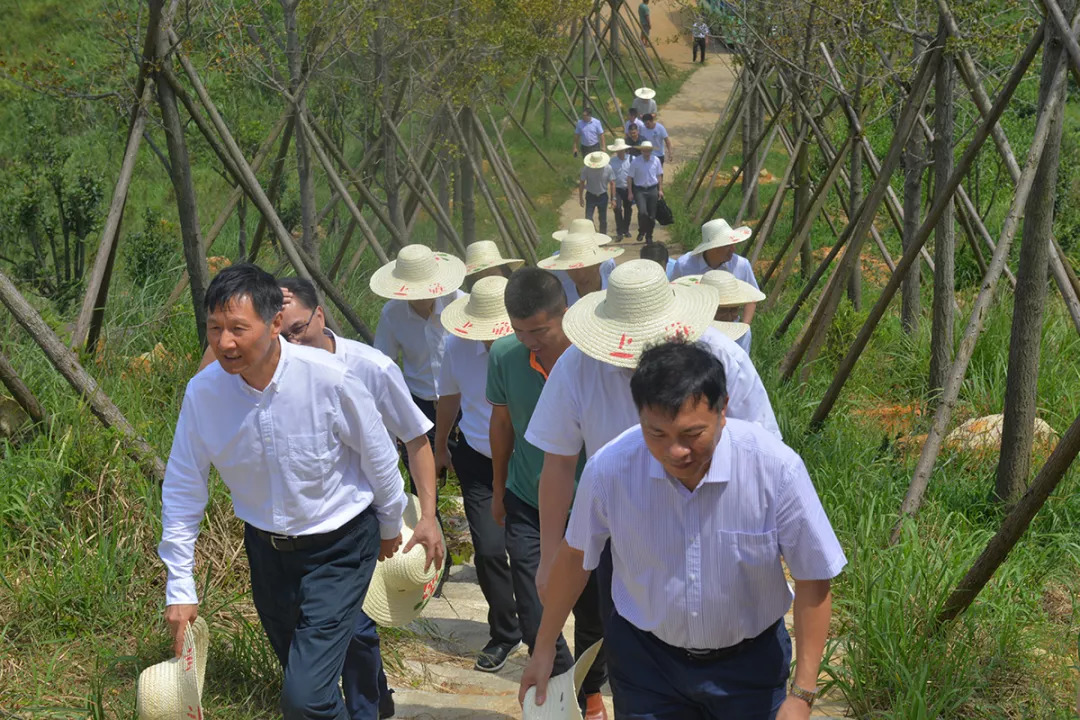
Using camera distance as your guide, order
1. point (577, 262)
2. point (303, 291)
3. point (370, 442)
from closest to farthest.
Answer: point (370, 442) < point (303, 291) < point (577, 262)

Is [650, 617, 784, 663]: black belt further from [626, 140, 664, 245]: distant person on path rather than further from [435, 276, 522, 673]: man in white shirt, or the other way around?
[626, 140, 664, 245]: distant person on path

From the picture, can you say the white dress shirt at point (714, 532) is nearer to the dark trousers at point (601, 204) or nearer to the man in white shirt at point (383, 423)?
the man in white shirt at point (383, 423)

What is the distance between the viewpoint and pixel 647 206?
49.5 ft

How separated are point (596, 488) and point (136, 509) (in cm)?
282

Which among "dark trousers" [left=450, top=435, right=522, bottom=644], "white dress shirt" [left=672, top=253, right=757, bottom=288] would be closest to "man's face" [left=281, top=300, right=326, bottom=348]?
"dark trousers" [left=450, top=435, right=522, bottom=644]

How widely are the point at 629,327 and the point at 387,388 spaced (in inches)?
31.1

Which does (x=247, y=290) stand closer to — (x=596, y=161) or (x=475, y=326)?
(x=475, y=326)

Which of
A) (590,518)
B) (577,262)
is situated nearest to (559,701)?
(590,518)

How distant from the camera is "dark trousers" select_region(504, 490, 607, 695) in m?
4.32

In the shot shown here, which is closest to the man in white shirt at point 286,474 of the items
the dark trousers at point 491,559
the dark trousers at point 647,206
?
the dark trousers at point 491,559

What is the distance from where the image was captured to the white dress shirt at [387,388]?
151 inches

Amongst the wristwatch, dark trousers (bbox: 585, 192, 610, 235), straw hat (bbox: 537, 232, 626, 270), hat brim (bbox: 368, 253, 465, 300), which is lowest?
dark trousers (bbox: 585, 192, 610, 235)

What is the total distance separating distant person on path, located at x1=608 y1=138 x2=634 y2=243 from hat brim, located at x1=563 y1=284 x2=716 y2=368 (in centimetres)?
1187

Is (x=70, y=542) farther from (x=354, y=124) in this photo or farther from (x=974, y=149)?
(x=354, y=124)
